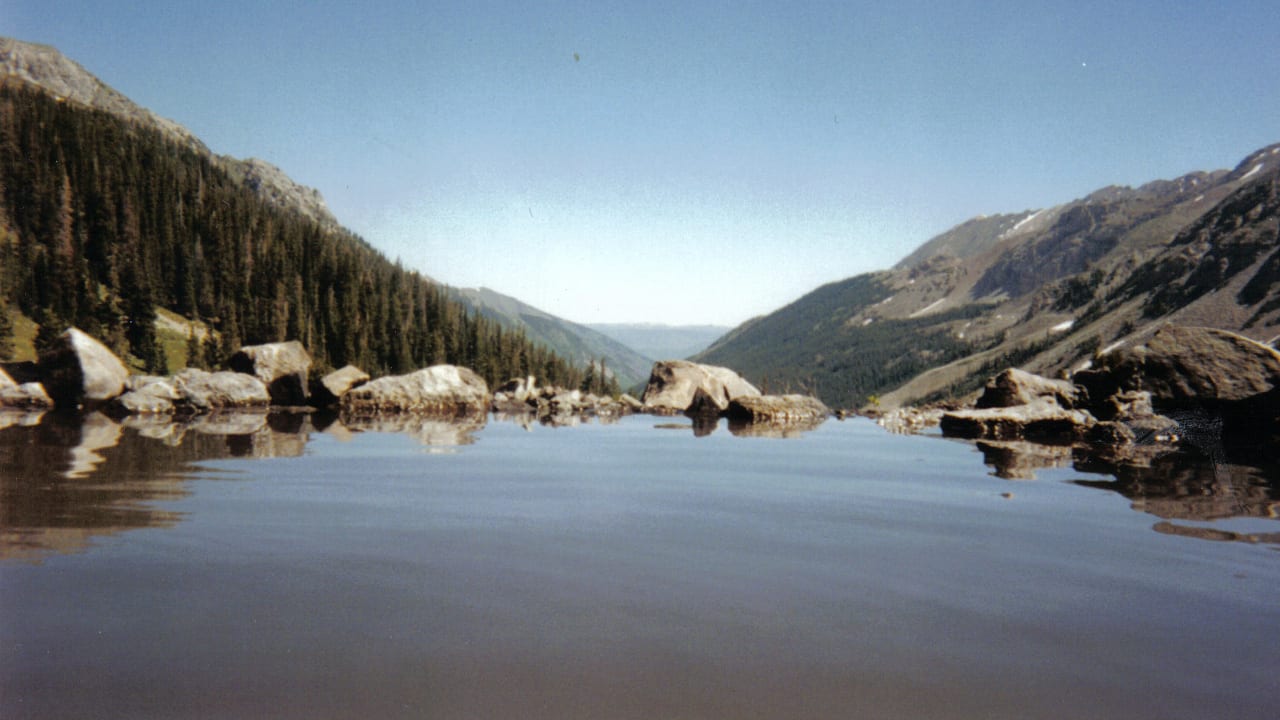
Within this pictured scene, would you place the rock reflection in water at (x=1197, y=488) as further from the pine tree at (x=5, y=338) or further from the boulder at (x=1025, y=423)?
the pine tree at (x=5, y=338)

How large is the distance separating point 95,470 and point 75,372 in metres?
28.4

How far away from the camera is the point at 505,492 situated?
974 centimetres

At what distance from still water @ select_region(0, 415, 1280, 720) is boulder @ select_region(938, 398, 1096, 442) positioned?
35.2 ft

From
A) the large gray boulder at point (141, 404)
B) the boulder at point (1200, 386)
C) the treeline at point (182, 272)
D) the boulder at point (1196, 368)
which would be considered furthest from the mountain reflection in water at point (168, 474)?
the treeline at point (182, 272)

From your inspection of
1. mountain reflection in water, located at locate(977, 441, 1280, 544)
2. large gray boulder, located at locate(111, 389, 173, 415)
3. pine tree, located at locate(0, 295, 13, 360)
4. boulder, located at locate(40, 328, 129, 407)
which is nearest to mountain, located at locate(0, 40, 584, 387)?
pine tree, located at locate(0, 295, 13, 360)

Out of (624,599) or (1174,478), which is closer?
(624,599)

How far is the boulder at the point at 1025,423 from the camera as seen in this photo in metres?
20.4

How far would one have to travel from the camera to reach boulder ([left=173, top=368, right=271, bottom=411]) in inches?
1299

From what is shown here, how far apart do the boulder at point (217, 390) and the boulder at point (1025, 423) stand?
33872 mm

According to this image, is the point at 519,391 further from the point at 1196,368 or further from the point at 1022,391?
the point at 1196,368

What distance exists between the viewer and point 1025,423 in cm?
2211

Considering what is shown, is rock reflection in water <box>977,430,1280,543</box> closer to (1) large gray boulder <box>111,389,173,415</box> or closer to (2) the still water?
(2) the still water

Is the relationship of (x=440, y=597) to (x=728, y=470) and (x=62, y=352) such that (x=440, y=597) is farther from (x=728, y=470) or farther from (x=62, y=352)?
(x=62, y=352)

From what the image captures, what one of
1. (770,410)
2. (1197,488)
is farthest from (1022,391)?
(1197,488)
